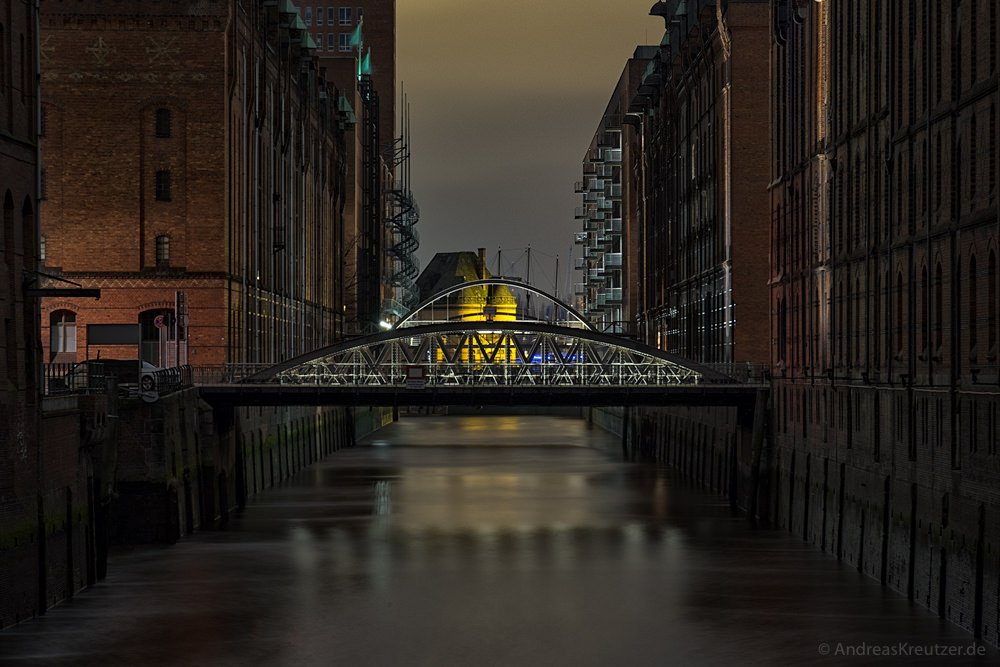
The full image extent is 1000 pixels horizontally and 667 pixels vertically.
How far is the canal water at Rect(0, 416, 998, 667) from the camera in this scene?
31.8 metres

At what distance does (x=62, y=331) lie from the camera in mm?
56031

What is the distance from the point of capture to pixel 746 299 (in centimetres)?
6625

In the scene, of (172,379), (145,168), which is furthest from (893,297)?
(145,168)

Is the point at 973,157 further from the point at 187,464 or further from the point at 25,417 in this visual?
the point at 187,464

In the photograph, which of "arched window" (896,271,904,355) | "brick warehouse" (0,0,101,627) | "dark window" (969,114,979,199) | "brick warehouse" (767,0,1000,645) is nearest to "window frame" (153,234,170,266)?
"brick warehouse" (767,0,1000,645)

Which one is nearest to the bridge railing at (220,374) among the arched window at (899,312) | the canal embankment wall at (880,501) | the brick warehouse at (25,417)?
the canal embankment wall at (880,501)

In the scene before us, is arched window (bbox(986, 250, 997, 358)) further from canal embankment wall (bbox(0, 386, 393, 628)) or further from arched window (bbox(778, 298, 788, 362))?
arched window (bbox(778, 298, 788, 362))

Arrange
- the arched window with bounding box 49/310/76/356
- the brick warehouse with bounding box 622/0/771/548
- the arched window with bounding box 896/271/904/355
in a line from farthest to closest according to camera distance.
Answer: the brick warehouse with bounding box 622/0/771/548 < the arched window with bounding box 49/310/76/356 < the arched window with bounding box 896/271/904/355

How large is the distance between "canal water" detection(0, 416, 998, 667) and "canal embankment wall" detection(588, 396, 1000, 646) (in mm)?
638

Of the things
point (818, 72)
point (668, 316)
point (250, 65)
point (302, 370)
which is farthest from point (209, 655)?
point (668, 316)

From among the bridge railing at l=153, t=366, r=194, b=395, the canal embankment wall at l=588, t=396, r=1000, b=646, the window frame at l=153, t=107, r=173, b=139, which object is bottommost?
the canal embankment wall at l=588, t=396, r=1000, b=646

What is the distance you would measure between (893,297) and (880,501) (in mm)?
5011

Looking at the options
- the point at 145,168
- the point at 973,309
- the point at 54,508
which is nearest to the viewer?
the point at 973,309

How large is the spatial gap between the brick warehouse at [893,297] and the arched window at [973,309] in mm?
63
